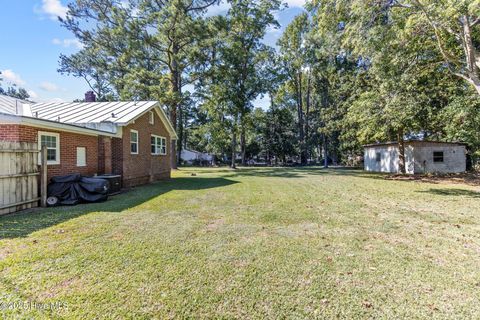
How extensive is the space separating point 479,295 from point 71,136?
445 inches

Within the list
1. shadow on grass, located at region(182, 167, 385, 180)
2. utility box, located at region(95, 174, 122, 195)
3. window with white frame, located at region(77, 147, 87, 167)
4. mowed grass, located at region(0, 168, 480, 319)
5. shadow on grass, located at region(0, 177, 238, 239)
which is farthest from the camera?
shadow on grass, located at region(182, 167, 385, 180)

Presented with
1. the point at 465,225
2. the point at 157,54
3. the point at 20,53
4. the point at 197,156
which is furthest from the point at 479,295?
the point at 197,156

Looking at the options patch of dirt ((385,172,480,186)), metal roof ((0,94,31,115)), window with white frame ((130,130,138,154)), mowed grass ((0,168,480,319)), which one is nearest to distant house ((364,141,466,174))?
patch of dirt ((385,172,480,186))

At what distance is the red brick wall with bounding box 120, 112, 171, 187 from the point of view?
12101mm

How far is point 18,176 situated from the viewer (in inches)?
269

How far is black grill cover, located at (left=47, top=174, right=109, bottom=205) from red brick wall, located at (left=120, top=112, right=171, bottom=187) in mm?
3201

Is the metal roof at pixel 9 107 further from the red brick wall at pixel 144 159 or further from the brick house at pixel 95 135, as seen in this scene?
the red brick wall at pixel 144 159

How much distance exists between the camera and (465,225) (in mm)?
5828

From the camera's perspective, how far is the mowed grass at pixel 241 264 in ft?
8.95

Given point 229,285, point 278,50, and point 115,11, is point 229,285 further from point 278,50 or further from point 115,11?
point 278,50

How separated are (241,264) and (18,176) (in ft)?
22.1

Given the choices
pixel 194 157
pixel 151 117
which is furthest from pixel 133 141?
pixel 194 157

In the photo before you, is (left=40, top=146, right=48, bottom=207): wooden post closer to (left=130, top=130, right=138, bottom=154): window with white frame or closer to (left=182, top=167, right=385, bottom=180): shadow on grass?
(left=130, top=130, right=138, bottom=154): window with white frame

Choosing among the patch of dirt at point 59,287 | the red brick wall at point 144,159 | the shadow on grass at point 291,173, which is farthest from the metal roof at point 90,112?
the patch of dirt at point 59,287
